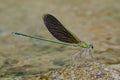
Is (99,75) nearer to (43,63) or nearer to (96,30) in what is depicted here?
(43,63)

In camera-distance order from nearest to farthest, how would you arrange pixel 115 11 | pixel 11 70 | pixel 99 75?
1. pixel 99 75
2. pixel 11 70
3. pixel 115 11

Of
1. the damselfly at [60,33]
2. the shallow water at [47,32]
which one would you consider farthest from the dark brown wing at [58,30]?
the shallow water at [47,32]

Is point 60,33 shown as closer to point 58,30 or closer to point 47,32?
point 58,30

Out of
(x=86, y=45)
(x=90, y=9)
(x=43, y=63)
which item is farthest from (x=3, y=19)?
Answer: (x=86, y=45)

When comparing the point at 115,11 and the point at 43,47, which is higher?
the point at 115,11

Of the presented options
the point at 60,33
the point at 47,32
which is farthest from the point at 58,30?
the point at 47,32

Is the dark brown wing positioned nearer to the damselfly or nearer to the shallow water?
the damselfly

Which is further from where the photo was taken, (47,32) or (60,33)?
(47,32)

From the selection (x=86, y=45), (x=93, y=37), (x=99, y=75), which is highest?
(x=93, y=37)

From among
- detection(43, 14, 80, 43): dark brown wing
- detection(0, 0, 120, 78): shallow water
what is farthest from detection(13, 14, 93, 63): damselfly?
detection(0, 0, 120, 78): shallow water

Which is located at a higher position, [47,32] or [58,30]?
[47,32]

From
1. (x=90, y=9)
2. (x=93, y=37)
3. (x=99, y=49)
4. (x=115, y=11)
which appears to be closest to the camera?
(x=99, y=49)
